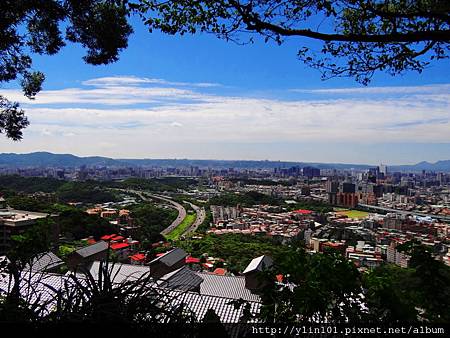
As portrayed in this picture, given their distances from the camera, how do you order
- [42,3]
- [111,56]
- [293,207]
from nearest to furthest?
[42,3] < [111,56] < [293,207]

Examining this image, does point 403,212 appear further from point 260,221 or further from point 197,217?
point 197,217

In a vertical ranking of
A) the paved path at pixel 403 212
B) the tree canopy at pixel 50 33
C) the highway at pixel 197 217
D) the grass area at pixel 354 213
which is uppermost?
the tree canopy at pixel 50 33

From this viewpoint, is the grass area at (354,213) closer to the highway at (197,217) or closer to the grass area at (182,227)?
the highway at (197,217)

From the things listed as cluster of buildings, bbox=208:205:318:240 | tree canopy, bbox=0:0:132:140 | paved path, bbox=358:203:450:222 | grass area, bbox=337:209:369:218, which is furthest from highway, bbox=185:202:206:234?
tree canopy, bbox=0:0:132:140

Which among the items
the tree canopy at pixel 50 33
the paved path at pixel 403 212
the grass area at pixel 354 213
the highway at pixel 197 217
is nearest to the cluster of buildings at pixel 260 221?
the highway at pixel 197 217

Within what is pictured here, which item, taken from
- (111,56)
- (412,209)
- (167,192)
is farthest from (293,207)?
(111,56)

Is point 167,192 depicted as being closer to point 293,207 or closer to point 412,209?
point 293,207

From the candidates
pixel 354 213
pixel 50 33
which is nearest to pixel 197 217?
pixel 354 213

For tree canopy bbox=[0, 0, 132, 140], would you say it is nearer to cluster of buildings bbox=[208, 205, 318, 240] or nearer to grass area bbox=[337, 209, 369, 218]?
cluster of buildings bbox=[208, 205, 318, 240]
